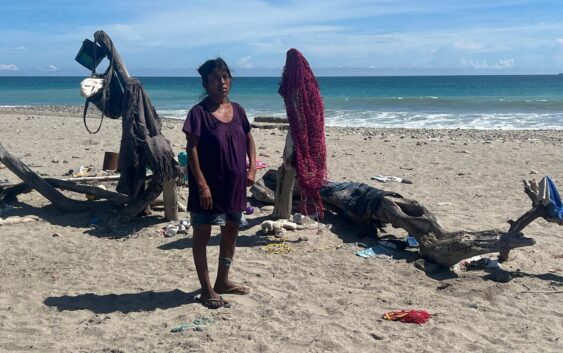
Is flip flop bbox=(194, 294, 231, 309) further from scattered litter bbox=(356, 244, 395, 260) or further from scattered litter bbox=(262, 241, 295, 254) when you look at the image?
scattered litter bbox=(356, 244, 395, 260)

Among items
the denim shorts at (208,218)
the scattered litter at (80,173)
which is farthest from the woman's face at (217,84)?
the scattered litter at (80,173)

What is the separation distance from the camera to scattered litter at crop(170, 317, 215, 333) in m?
4.36

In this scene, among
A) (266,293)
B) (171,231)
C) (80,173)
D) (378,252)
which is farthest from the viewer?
(80,173)

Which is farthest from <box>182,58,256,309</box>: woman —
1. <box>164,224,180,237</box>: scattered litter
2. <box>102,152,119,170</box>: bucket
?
<box>102,152,119,170</box>: bucket

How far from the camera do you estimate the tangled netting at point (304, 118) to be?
6.33 metres

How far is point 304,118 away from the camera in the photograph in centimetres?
636

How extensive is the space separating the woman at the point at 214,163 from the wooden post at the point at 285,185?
67.1 inches

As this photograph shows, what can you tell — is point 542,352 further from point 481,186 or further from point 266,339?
point 481,186

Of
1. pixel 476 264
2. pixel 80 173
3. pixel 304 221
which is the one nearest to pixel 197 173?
pixel 304 221

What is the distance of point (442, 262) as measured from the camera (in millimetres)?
5715

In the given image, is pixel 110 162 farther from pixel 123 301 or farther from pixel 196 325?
pixel 196 325

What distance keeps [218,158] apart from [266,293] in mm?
1283

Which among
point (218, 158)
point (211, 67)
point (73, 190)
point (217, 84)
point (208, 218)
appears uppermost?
point (211, 67)

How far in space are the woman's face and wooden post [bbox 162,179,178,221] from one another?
2557 millimetres
